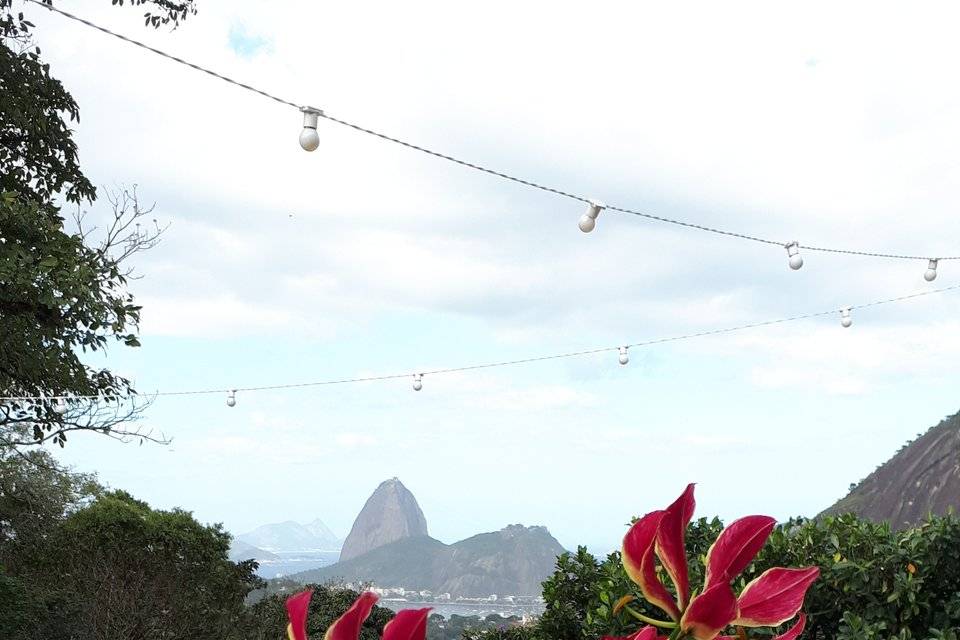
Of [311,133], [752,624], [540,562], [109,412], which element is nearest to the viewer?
[752,624]

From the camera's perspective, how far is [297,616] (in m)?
0.58

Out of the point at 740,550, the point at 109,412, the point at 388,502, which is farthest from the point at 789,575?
the point at 388,502

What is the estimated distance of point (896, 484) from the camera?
4241cm

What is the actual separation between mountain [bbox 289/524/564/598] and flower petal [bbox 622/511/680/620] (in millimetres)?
40062

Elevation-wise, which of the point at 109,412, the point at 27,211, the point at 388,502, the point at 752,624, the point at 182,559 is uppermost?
the point at 388,502

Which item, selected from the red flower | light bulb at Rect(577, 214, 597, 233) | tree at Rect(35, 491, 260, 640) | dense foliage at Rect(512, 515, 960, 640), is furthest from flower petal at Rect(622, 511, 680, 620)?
tree at Rect(35, 491, 260, 640)

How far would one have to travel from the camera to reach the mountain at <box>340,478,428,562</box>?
79500 mm

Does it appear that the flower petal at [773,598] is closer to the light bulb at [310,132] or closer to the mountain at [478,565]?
the light bulb at [310,132]

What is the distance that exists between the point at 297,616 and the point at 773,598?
32 cm

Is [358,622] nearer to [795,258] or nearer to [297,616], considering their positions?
[297,616]

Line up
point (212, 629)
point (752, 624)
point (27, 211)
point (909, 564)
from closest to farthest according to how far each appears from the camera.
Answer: point (752, 624) < point (909, 564) < point (27, 211) < point (212, 629)

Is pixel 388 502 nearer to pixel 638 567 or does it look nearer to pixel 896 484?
pixel 896 484

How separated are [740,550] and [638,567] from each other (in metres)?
0.07

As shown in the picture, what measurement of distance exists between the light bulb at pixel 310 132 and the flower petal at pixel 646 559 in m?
3.61
